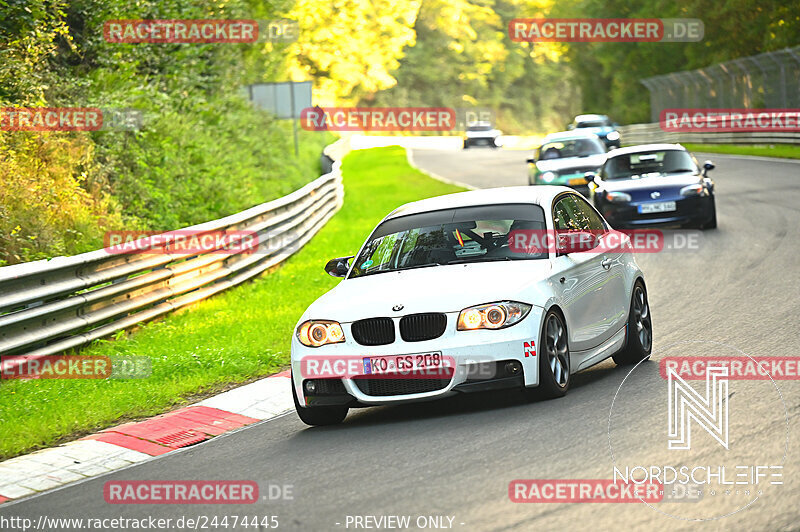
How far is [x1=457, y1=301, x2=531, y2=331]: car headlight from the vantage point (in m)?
7.93

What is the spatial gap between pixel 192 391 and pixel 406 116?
311 feet

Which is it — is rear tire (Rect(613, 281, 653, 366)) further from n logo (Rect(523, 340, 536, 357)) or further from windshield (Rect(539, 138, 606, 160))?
windshield (Rect(539, 138, 606, 160))

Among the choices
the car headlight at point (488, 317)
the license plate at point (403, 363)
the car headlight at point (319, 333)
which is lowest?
the license plate at point (403, 363)

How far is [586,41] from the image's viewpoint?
78.2m

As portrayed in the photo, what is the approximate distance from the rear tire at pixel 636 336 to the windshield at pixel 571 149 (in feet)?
55.8

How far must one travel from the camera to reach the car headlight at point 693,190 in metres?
19.3

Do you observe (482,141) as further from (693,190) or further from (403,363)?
(403,363)

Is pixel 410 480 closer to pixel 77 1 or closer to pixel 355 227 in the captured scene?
pixel 77 1

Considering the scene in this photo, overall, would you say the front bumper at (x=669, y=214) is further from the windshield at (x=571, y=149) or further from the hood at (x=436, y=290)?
the hood at (x=436, y=290)

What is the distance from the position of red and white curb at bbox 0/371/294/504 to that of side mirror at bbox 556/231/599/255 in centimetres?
240

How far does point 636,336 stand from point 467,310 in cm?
225

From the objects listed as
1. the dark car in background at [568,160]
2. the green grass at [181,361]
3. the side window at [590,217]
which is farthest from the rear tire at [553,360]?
the dark car in background at [568,160]

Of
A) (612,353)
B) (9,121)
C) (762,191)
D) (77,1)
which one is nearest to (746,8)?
(762,191)

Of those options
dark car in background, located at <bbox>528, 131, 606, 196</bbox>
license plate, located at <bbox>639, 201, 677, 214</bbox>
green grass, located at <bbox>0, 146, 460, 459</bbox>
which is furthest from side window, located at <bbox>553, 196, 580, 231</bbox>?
dark car in background, located at <bbox>528, 131, 606, 196</bbox>
